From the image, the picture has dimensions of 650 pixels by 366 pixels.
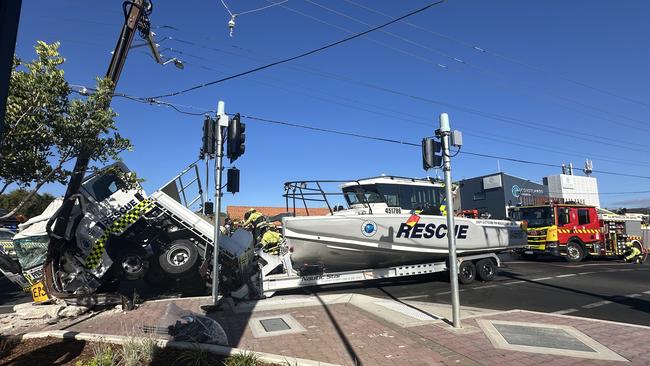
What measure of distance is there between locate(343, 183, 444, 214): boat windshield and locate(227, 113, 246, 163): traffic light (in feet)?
12.5

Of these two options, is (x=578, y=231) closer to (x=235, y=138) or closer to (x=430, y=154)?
(x=430, y=154)

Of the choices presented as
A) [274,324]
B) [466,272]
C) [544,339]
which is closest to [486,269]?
[466,272]

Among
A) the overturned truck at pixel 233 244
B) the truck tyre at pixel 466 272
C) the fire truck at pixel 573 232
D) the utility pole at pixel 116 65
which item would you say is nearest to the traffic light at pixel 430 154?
the overturned truck at pixel 233 244

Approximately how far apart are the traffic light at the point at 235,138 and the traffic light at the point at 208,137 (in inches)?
13.5

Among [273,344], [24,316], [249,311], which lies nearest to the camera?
[273,344]

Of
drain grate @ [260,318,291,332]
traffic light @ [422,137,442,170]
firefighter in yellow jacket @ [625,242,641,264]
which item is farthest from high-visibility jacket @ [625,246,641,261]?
drain grate @ [260,318,291,332]

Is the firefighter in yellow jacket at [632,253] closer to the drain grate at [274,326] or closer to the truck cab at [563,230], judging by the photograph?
the truck cab at [563,230]

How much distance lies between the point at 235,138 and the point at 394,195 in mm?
4708

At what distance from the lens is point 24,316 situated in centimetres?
751

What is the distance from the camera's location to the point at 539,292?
10758 millimetres

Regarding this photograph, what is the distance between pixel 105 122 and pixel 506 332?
6.48 metres

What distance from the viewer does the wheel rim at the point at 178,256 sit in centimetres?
975

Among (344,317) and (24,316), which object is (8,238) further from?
(344,317)

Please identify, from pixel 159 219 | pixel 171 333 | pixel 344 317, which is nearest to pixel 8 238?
pixel 159 219
